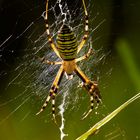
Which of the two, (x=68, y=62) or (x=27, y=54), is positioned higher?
(x=27, y=54)

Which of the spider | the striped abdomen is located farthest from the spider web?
the striped abdomen

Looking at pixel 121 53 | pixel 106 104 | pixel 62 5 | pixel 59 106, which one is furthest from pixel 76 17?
pixel 59 106

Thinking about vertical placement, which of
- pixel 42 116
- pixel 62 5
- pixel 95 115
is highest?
pixel 62 5

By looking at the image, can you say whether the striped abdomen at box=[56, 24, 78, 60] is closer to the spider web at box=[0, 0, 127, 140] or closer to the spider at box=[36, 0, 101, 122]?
the spider at box=[36, 0, 101, 122]

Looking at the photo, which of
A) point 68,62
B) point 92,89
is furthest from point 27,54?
point 92,89

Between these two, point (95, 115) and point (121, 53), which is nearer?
point (121, 53)

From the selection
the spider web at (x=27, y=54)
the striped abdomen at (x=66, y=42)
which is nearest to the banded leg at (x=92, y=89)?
the spider web at (x=27, y=54)

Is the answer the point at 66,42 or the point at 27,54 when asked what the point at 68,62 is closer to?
the point at 27,54

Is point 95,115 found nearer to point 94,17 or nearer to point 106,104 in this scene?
point 106,104
